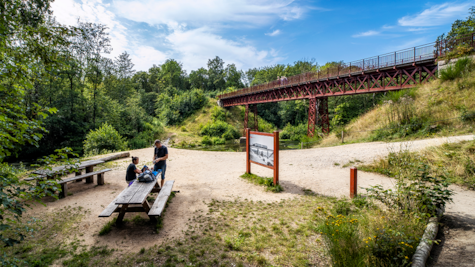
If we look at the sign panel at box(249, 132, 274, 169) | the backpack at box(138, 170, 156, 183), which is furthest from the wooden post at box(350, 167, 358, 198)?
the backpack at box(138, 170, 156, 183)

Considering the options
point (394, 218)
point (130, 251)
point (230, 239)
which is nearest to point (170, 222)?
point (130, 251)

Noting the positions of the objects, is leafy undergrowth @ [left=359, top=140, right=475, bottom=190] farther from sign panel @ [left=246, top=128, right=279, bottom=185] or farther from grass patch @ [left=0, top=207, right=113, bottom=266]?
grass patch @ [left=0, top=207, right=113, bottom=266]

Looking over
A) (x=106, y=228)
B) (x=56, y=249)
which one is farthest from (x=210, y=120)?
(x=56, y=249)

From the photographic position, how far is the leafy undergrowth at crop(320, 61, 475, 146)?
1052cm

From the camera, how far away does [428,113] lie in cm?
1197

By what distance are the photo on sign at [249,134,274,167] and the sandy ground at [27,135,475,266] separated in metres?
0.96

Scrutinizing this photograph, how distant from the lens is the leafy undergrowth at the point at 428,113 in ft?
34.5

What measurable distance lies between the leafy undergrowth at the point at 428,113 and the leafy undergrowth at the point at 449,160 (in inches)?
135

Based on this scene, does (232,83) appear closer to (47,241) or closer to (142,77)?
(142,77)

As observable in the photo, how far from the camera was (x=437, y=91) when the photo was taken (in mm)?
12625

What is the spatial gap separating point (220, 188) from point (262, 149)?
2.00 m

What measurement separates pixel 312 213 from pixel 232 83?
6259 centimetres

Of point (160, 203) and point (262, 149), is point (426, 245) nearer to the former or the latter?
point (160, 203)

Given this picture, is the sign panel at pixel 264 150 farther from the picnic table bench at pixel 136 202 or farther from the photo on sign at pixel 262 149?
the picnic table bench at pixel 136 202
